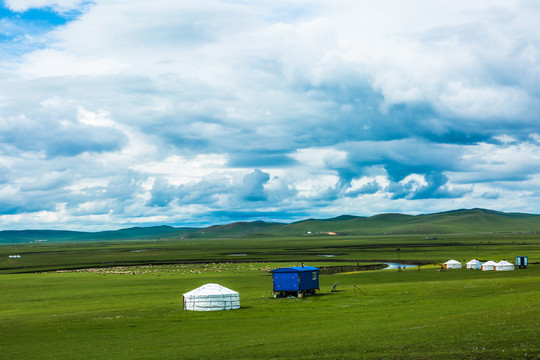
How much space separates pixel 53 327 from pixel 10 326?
13.0 ft

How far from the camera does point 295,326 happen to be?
37.0 meters

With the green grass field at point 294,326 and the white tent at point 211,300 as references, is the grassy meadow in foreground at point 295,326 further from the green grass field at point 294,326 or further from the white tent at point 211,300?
the white tent at point 211,300

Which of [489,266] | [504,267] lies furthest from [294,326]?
[489,266]

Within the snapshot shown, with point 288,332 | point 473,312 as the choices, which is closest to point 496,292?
point 473,312

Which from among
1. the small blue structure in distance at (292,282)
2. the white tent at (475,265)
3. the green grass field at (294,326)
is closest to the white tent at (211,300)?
the green grass field at (294,326)

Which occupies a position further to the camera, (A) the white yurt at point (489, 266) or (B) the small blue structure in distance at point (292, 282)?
(A) the white yurt at point (489, 266)

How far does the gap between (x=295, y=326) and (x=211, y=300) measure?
1420cm

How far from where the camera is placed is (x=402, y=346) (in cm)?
2622

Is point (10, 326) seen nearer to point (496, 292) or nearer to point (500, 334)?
point (500, 334)

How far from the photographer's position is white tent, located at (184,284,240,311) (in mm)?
49031

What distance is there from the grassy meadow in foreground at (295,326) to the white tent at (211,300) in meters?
1.66

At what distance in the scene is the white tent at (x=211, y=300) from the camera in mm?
49031

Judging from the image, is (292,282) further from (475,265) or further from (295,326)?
(475,265)

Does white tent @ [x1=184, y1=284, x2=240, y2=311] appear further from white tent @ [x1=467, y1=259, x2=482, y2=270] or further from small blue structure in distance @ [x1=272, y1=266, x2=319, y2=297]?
white tent @ [x1=467, y1=259, x2=482, y2=270]
